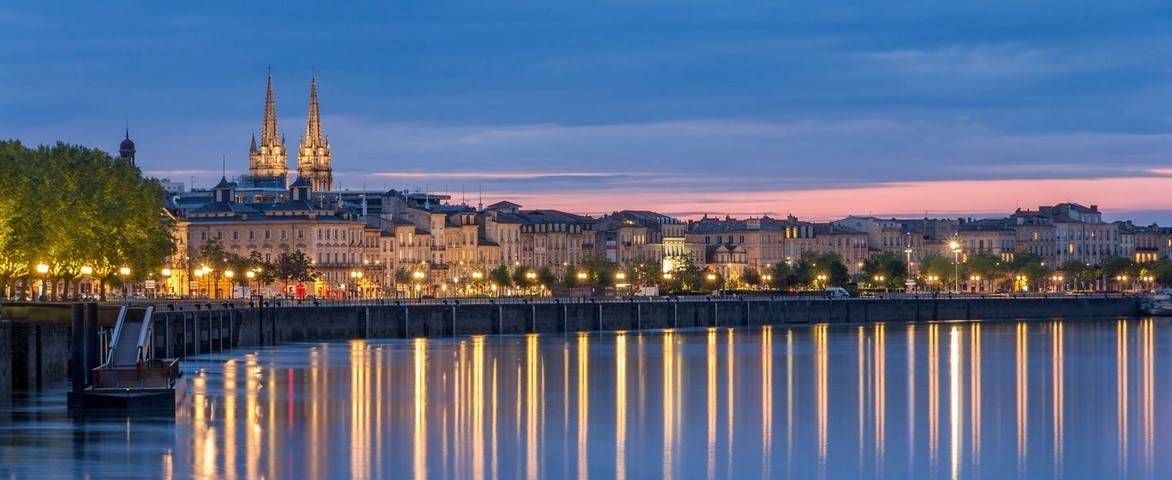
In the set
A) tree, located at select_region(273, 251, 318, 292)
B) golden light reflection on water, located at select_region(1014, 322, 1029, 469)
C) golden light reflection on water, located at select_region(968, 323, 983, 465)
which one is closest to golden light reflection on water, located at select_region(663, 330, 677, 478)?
golden light reflection on water, located at select_region(968, 323, 983, 465)

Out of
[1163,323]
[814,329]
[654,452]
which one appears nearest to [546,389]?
[654,452]

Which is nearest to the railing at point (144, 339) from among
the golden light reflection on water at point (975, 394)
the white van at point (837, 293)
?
the golden light reflection on water at point (975, 394)

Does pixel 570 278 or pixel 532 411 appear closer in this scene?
pixel 532 411

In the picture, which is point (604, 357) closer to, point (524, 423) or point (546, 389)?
point (546, 389)

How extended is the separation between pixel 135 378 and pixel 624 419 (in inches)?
Result: 486

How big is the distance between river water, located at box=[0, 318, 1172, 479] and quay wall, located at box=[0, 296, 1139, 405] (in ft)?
5.84

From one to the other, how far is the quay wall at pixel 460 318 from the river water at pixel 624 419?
1779 millimetres

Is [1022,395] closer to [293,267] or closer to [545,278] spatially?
[293,267]

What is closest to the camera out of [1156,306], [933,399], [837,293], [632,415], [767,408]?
[632,415]

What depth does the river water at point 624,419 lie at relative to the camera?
46.7 m

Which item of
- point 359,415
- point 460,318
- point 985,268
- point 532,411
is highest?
point 985,268

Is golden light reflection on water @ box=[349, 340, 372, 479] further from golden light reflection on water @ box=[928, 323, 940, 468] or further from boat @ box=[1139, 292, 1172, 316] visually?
boat @ box=[1139, 292, 1172, 316]

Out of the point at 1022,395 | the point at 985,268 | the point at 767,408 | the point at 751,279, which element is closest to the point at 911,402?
the point at 1022,395

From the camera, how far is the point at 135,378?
→ 5478 cm
